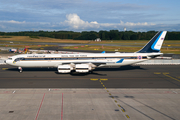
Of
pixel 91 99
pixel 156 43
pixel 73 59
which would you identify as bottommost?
pixel 91 99

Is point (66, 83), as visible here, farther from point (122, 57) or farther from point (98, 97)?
point (122, 57)

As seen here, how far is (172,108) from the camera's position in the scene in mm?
16891

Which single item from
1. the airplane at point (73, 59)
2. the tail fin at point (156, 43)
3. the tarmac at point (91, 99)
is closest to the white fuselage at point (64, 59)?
the airplane at point (73, 59)

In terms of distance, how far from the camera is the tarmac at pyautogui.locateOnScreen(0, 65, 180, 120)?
15236mm

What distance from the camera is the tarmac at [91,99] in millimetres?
15236

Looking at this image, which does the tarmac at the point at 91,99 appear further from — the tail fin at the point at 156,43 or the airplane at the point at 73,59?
the tail fin at the point at 156,43

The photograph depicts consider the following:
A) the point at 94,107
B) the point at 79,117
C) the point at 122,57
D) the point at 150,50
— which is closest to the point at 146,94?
the point at 94,107

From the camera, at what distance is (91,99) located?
1936 cm

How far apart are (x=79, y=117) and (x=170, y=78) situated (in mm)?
22273

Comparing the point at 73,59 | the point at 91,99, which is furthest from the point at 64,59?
the point at 91,99

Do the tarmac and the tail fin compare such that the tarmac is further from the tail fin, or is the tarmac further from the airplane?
the tail fin

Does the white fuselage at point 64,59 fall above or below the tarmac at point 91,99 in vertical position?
above

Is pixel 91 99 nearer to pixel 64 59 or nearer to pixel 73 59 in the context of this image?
pixel 73 59

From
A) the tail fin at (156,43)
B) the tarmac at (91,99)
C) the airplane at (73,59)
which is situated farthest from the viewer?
the tail fin at (156,43)
